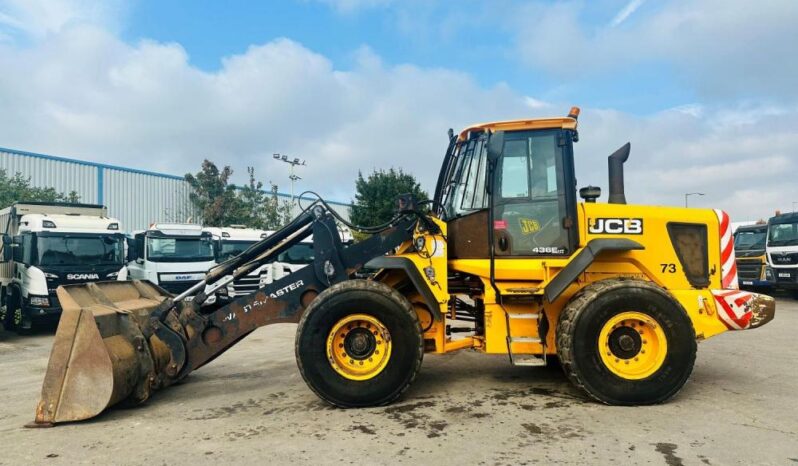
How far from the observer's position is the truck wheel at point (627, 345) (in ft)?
16.9

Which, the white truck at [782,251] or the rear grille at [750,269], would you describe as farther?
the rear grille at [750,269]

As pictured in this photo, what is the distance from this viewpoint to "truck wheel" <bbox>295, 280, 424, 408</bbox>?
516cm

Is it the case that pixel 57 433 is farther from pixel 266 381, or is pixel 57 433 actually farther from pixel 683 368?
pixel 683 368

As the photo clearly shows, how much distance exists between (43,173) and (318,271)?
73.8ft

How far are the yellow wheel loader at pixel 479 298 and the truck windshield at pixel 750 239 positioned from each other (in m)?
14.5

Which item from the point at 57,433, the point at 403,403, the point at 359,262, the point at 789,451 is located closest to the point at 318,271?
the point at 359,262

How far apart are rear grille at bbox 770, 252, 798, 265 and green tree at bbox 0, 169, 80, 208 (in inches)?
975

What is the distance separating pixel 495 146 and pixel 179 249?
1169cm

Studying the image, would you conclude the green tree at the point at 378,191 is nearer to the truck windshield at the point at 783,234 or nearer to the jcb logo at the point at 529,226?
the truck windshield at the point at 783,234

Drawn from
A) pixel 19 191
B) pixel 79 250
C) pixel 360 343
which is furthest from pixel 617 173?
pixel 19 191

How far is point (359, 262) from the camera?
19.3 feet

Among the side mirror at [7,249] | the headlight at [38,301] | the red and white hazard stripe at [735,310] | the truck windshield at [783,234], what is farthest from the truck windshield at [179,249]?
the truck windshield at [783,234]

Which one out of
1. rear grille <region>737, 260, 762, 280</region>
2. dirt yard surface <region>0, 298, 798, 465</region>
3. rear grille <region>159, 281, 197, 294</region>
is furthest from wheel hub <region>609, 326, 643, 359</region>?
rear grille <region>737, 260, 762, 280</region>

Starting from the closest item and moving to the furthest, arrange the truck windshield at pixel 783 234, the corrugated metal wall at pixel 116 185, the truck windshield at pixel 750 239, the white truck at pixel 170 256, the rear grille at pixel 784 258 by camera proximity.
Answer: the white truck at pixel 170 256 < the rear grille at pixel 784 258 < the truck windshield at pixel 783 234 < the truck windshield at pixel 750 239 < the corrugated metal wall at pixel 116 185
